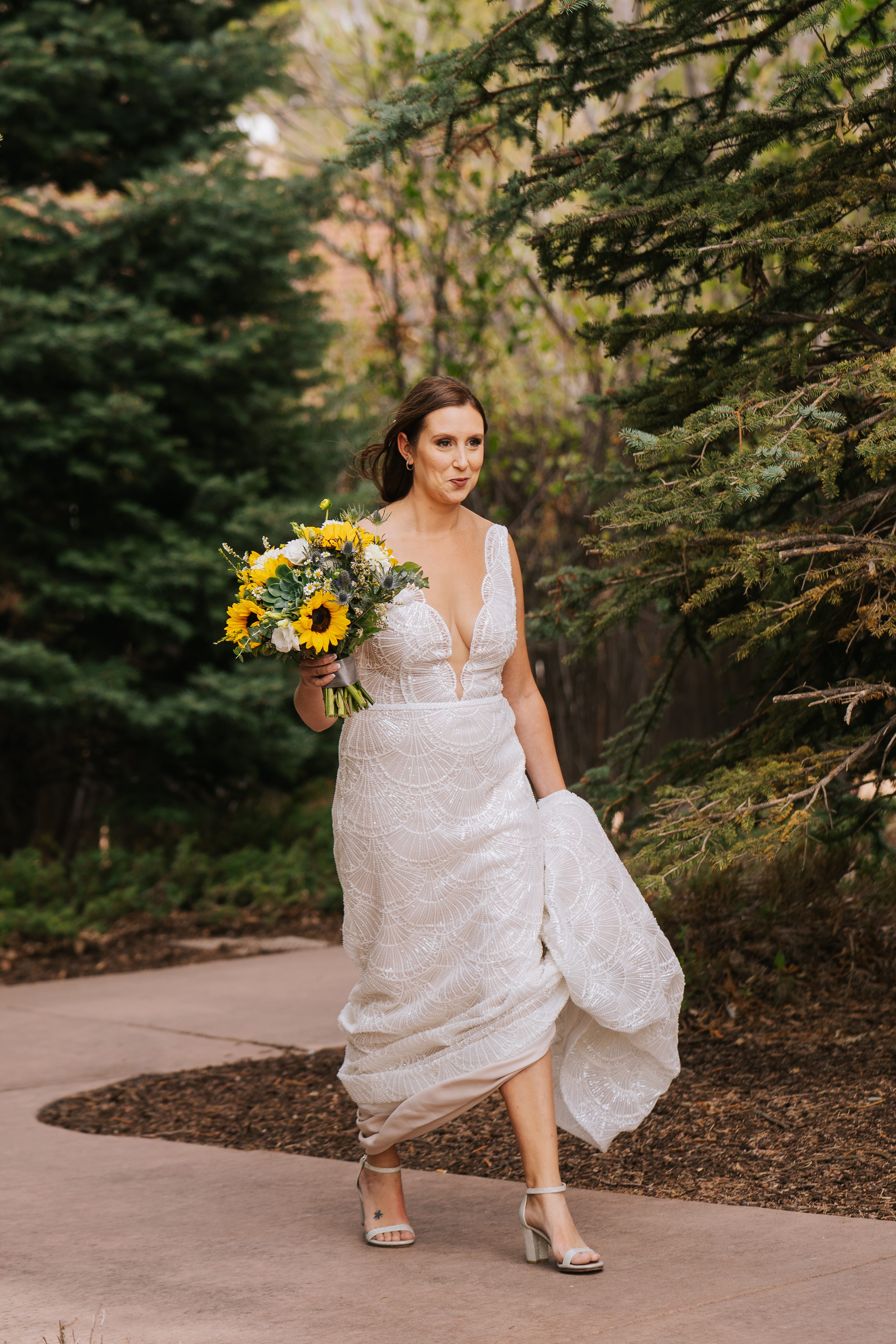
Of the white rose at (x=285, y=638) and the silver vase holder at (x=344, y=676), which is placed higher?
the white rose at (x=285, y=638)

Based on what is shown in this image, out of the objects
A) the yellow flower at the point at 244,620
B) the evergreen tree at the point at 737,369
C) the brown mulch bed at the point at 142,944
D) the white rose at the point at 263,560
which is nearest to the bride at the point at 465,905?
the yellow flower at the point at 244,620

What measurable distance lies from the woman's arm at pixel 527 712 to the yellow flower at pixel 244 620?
0.74 metres

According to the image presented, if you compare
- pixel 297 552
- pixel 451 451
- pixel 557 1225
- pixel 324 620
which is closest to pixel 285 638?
pixel 324 620

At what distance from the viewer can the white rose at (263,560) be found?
145 inches

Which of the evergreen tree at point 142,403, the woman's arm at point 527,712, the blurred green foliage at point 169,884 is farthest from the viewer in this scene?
the evergreen tree at point 142,403

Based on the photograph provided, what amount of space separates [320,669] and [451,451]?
0.72 m

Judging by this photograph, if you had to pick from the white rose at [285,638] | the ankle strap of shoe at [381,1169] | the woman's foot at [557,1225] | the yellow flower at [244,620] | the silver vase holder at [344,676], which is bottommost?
the woman's foot at [557,1225]

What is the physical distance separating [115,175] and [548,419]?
4.35 meters

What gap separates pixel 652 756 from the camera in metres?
11.6

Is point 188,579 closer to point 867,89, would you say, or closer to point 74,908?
point 74,908

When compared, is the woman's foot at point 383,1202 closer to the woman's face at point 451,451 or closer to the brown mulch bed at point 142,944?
the woman's face at point 451,451

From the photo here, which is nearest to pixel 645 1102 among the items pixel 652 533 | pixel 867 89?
pixel 652 533

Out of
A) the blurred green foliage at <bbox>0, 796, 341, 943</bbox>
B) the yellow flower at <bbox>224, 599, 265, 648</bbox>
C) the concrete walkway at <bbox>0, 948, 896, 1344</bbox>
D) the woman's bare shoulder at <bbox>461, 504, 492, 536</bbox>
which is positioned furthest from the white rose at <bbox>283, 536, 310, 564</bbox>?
the blurred green foliage at <bbox>0, 796, 341, 943</bbox>

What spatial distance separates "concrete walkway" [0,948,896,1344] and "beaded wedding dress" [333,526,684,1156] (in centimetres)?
33
